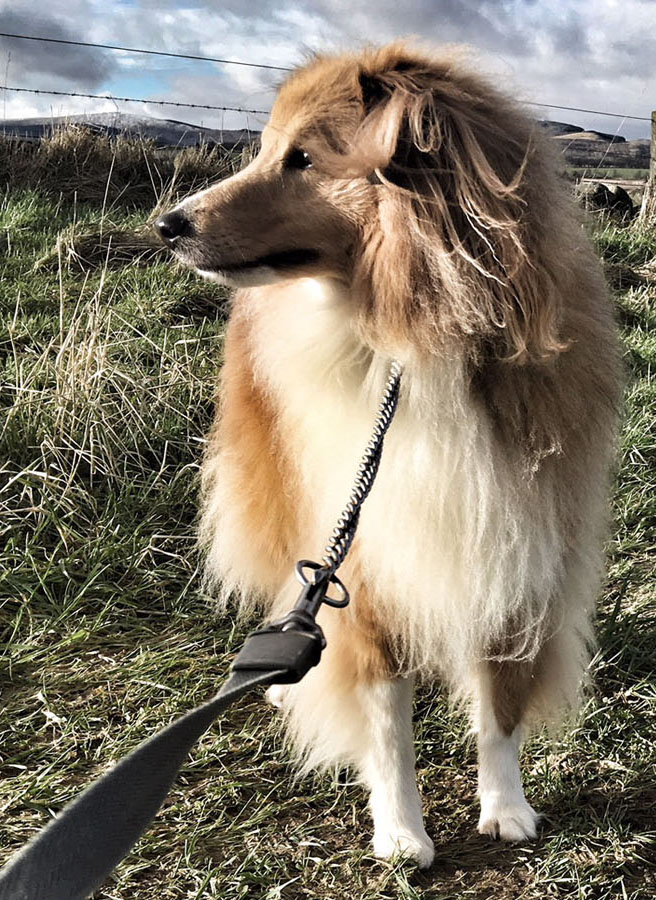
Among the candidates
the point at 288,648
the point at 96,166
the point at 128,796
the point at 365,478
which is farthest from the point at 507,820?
the point at 96,166

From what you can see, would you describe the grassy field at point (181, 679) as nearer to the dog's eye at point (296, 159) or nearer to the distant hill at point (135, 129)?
the dog's eye at point (296, 159)

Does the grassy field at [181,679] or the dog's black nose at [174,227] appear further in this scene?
the grassy field at [181,679]

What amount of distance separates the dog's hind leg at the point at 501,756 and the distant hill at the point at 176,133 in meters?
7.46

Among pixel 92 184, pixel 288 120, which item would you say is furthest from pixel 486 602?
pixel 92 184

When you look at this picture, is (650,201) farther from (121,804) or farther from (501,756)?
(121,804)

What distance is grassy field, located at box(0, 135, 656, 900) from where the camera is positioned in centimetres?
225

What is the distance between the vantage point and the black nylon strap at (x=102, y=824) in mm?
1080

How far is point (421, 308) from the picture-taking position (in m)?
1.75

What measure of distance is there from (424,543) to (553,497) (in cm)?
31

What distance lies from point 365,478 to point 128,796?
2.58ft

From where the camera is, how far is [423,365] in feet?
5.84

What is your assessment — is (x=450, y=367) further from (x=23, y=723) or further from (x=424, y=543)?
(x=23, y=723)

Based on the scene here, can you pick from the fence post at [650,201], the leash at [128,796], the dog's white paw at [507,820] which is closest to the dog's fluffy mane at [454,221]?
the leash at [128,796]

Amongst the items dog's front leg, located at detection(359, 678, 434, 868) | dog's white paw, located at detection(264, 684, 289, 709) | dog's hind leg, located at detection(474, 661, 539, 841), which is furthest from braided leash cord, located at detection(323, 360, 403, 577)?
dog's white paw, located at detection(264, 684, 289, 709)
